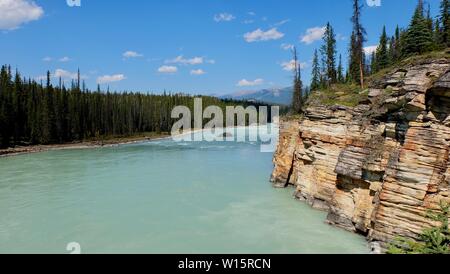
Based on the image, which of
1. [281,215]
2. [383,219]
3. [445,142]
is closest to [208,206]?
[281,215]

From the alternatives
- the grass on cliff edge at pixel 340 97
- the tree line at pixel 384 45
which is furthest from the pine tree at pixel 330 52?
the grass on cliff edge at pixel 340 97

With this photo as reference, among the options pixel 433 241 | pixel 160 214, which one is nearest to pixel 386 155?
pixel 433 241

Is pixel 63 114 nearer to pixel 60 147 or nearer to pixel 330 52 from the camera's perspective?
pixel 60 147

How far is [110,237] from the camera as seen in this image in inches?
759

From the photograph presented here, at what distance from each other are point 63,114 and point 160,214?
66938 millimetres

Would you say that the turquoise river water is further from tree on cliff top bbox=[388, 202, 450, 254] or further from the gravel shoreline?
the gravel shoreline

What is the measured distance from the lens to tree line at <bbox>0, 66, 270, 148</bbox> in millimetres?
72562

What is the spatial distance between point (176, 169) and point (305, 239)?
86.5 feet

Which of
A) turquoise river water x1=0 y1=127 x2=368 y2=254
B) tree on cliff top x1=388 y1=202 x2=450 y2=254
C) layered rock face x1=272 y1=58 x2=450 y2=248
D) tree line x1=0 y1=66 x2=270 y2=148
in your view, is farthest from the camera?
tree line x1=0 y1=66 x2=270 y2=148

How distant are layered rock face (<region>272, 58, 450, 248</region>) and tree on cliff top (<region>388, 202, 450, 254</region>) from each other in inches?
16.3

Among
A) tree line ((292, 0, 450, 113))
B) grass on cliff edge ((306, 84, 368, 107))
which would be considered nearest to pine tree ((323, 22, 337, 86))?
tree line ((292, 0, 450, 113))

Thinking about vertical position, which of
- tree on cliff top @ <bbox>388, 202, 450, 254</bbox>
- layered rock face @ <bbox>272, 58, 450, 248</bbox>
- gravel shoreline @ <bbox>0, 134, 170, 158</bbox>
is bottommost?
gravel shoreline @ <bbox>0, 134, 170, 158</bbox>

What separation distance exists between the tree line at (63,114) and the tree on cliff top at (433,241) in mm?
70783
